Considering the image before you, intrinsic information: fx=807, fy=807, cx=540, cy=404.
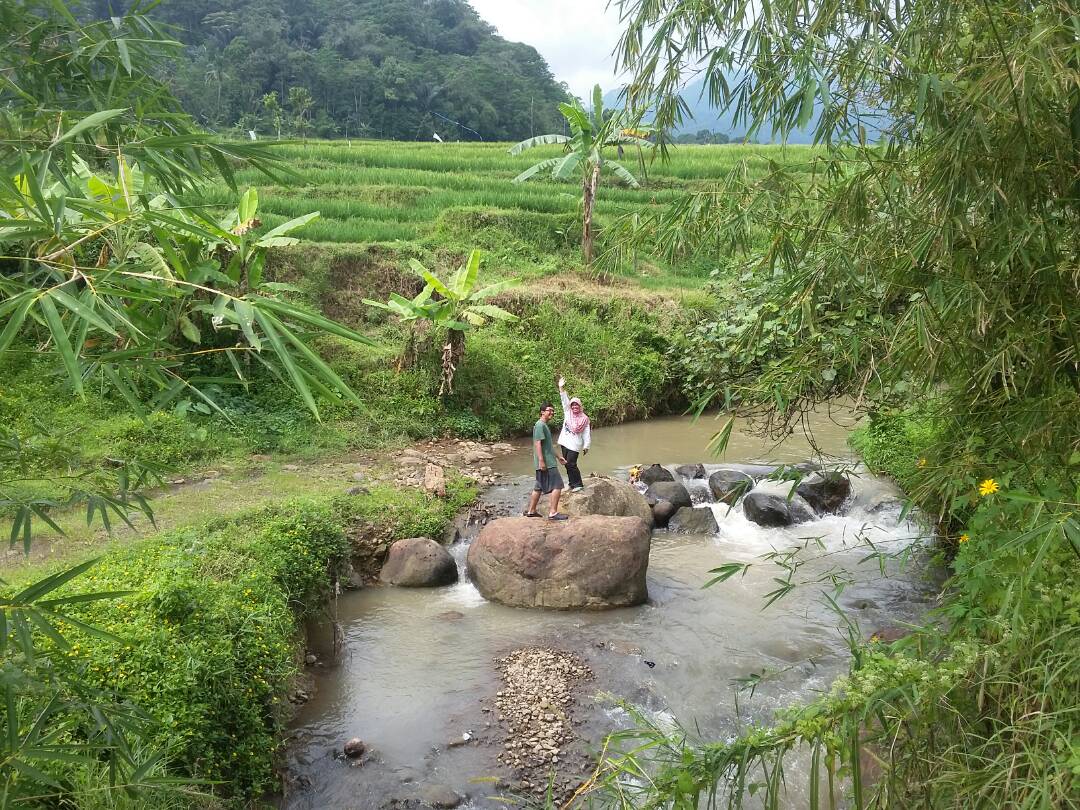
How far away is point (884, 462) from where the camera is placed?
9039 millimetres

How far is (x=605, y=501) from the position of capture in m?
8.49

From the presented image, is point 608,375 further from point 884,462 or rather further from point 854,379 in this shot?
point 854,379

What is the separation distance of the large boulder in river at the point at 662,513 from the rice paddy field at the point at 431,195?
6.15 m

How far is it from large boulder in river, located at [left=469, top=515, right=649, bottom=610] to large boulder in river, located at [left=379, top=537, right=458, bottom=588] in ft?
1.10

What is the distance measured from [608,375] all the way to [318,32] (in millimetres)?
34883

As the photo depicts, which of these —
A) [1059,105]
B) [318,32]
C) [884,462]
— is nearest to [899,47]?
[1059,105]

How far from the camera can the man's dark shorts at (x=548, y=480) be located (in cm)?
801

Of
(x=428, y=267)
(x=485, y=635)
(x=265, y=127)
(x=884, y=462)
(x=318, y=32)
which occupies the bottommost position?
(x=485, y=635)

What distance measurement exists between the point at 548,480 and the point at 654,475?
8.79 ft

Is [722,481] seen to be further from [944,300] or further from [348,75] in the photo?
[348,75]

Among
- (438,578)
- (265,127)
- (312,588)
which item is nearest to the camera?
(312,588)

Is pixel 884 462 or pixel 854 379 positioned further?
pixel 884 462

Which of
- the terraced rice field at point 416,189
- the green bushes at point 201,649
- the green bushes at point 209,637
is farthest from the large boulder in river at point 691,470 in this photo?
the green bushes at point 201,649

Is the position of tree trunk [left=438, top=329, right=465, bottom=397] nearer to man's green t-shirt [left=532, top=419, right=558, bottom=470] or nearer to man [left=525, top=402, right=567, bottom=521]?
man [left=525, top=402, right=567, bottom=521]
